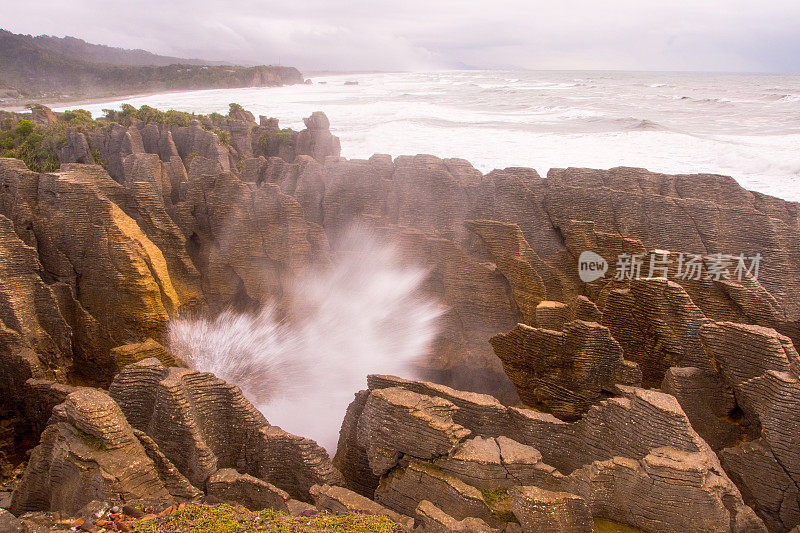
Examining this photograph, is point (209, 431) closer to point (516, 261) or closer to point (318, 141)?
point (516, 261)

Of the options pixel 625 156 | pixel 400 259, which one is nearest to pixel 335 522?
pixel 400 259

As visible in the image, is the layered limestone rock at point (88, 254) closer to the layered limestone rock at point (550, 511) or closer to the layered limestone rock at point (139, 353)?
the layered limestone rock at point (139, 353)

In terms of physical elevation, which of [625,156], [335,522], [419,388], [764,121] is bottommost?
[335,522]

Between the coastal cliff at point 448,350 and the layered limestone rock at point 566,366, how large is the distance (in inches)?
1.3

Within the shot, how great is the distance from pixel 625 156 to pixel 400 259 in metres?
28.8

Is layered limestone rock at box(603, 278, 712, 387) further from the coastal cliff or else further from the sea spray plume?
the sea spray plume

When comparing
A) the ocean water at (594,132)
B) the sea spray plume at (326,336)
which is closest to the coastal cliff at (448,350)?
the sea spray plume at (326,336)

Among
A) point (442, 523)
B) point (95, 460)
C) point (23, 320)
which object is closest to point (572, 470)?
point (442, 523)

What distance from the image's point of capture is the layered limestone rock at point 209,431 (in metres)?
6.46

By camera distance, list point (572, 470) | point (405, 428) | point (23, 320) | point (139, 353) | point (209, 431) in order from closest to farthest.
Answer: point (405, 428), point (572, 470), point (209, 431), point (23, 320), point (139, 353)

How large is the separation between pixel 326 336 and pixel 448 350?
2.47 metres

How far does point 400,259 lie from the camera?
10.6 metres

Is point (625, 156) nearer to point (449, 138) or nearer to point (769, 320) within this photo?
point (449, 138)

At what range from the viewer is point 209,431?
687cm
